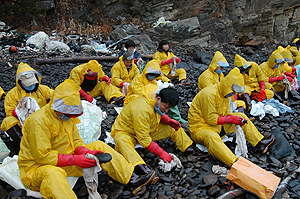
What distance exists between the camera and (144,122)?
372 cm

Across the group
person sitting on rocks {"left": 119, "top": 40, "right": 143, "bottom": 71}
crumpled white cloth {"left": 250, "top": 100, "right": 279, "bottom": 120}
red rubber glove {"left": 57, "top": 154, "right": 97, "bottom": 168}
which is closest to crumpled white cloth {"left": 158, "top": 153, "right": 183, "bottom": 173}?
red rubber glove {"left": 57, "top": 154, "right": 97, "bottom": 168}

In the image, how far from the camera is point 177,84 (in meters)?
8.08

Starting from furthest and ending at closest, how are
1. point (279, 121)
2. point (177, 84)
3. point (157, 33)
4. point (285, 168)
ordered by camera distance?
point (157, 33)
point (177, 84)
point (279, 121)
point (285, 168)

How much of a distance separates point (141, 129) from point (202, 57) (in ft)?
26.6

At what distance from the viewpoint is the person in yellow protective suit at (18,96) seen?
406cm

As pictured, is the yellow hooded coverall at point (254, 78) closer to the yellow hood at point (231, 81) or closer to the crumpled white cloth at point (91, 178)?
the yellow hood at point (231, 81)

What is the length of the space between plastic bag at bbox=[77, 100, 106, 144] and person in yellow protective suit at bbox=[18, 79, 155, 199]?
1266 millimetres

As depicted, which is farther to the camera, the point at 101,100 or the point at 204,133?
the point at 101,100

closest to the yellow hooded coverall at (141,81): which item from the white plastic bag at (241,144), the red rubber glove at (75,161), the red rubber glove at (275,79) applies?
the white plastic bag at (241,144)

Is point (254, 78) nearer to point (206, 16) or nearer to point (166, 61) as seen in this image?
point (166, 61)

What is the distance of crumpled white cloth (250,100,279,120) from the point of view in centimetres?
609

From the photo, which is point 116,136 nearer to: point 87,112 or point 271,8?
point 87,112

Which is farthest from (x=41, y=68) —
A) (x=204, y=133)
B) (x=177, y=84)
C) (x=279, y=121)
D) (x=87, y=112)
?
(x=279, y=121)

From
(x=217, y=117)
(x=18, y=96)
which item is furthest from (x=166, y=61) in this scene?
(x=18, y=96)
